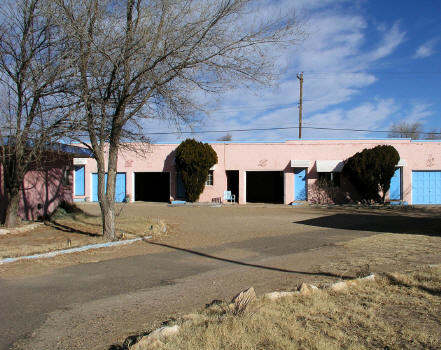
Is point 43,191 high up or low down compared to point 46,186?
down

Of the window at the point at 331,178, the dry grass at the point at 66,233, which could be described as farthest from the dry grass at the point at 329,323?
the window at the point at 331,178

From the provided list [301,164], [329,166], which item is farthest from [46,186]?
[329,166]

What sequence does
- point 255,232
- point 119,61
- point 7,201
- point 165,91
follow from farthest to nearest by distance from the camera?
point 7,201
point 255,232
point 165,91
point 119,61

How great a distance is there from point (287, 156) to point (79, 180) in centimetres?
1502

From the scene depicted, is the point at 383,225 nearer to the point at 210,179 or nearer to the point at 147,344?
the point at 147,344

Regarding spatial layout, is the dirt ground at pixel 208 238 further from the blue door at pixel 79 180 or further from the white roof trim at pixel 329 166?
the blue door at pixel 79 180

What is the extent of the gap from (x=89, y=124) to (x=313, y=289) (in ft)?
22.1

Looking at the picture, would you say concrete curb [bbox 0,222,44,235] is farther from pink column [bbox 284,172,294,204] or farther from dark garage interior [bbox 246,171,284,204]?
dark garage interior [bbox 246,171,284,204]

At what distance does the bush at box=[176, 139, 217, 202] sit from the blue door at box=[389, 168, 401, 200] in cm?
1133

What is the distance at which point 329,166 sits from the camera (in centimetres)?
2567

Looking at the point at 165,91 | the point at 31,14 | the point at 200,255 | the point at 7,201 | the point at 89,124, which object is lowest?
the point at 200,255

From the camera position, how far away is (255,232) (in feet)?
42.9

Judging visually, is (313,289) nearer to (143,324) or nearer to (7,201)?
(143,324)

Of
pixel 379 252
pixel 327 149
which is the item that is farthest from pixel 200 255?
pixel 327 149
